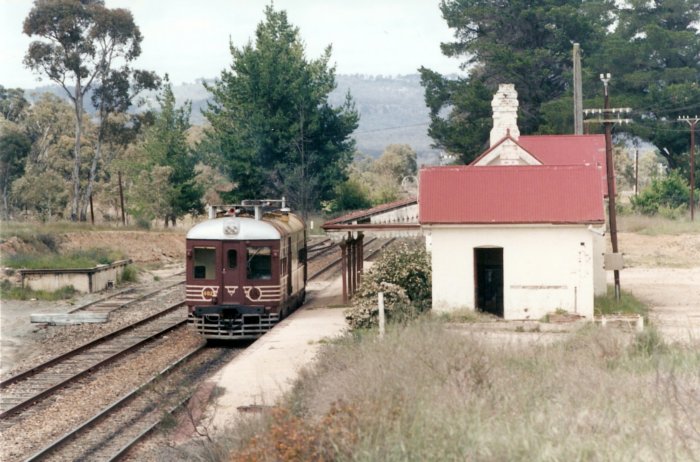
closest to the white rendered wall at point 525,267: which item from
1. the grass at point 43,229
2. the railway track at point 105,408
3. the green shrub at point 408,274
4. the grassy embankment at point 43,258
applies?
the green shrub at point 408,274

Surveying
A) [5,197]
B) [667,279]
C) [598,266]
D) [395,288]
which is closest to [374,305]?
[395,288]

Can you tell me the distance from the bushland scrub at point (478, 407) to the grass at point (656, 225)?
3777 centimetres

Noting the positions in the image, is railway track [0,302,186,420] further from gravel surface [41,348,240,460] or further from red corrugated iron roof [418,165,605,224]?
red corrugated iron roof [418,165,605,224]

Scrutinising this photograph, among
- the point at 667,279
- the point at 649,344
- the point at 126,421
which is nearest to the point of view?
the point at 126,421

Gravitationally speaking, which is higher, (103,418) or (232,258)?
(232,258)

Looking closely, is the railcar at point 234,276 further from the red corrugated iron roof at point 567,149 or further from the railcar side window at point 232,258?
the red corrugated iron roof at point 567,149

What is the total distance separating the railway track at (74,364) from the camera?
17.1 meters

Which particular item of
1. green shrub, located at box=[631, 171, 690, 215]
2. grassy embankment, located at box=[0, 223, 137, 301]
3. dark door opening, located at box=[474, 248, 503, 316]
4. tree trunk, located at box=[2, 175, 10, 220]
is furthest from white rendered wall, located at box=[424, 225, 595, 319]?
tree trunk, located at box=[2, 175, 10, 220]

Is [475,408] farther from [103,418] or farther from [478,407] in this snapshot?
[103,418]

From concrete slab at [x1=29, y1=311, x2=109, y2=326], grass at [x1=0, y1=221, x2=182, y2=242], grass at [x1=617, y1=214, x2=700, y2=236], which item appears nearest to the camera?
concrete slab at [x1=29, y1=311, x2=109, y2=326]

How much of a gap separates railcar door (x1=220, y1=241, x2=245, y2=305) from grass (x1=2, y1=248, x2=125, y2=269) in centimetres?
1151

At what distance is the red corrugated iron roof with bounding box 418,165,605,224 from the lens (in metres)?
23.7

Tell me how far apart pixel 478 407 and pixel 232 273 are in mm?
12674

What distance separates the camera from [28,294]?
30.8 m
